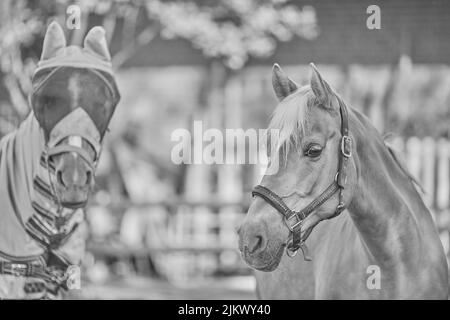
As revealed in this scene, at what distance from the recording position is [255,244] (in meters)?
2.16

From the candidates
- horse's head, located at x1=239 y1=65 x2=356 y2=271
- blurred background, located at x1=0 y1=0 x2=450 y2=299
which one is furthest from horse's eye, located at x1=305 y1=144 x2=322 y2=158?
blurred background, located at x1=0 y1=0 x2=450 y2=299

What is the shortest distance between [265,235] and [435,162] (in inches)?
64.1

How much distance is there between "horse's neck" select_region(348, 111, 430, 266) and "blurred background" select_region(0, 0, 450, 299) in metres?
0.81

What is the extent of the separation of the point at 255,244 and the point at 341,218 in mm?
648

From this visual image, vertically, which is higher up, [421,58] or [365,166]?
[421,58]

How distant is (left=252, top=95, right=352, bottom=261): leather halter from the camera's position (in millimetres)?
2182

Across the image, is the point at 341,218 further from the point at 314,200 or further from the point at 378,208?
the point at 314,200

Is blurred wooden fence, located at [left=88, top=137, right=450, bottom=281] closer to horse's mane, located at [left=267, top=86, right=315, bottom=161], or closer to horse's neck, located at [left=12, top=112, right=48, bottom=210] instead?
horse's neck, located at [left=12, top=112, right=48, bottom=210]

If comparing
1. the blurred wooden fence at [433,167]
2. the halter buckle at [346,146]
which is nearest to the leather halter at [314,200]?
the halter buckle at [346,146]

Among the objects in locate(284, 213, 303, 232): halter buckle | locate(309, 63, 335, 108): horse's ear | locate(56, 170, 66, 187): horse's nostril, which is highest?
locate(309, 63, 335, 108): horse's ear

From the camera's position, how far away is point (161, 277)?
11.9 feet

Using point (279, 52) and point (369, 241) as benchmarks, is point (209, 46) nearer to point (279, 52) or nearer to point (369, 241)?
point (279, 52)

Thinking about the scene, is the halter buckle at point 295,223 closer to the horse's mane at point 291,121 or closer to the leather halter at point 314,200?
the leather halter at point 314,200
